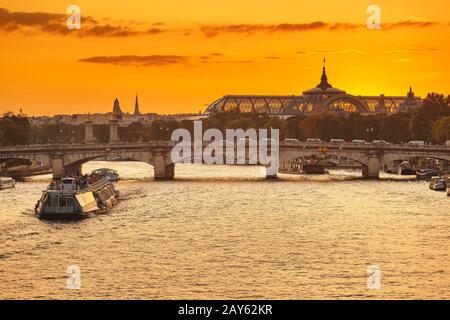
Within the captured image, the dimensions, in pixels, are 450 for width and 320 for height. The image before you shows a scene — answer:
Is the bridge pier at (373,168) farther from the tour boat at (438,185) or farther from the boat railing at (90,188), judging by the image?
the boat railing at (90,188)

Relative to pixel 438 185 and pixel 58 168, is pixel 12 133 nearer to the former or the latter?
pixel 58 168

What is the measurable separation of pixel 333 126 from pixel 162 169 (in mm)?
58009

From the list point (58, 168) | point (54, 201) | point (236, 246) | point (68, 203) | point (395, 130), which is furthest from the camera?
point (395, 130)

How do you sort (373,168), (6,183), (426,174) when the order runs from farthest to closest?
(373,168), (426,174), (6,183)

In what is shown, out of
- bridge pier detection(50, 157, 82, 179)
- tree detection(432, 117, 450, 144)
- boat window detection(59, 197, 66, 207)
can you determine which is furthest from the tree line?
boat window detection(59, 197, 66, 207)

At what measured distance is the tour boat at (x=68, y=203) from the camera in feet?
199

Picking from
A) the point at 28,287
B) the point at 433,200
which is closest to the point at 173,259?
the point at 28,287

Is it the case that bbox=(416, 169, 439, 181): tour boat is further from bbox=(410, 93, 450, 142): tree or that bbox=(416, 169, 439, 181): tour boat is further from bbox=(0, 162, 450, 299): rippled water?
bbox=(410, 93, 450, 142): tree

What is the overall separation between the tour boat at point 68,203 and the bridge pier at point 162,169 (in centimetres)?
3049

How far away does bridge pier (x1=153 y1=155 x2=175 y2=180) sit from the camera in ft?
316

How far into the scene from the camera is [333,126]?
152 metres

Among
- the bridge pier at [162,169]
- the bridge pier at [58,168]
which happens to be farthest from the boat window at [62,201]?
the bridge pier at [162,169]

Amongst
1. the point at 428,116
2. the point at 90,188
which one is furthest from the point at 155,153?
the point at 428,116
